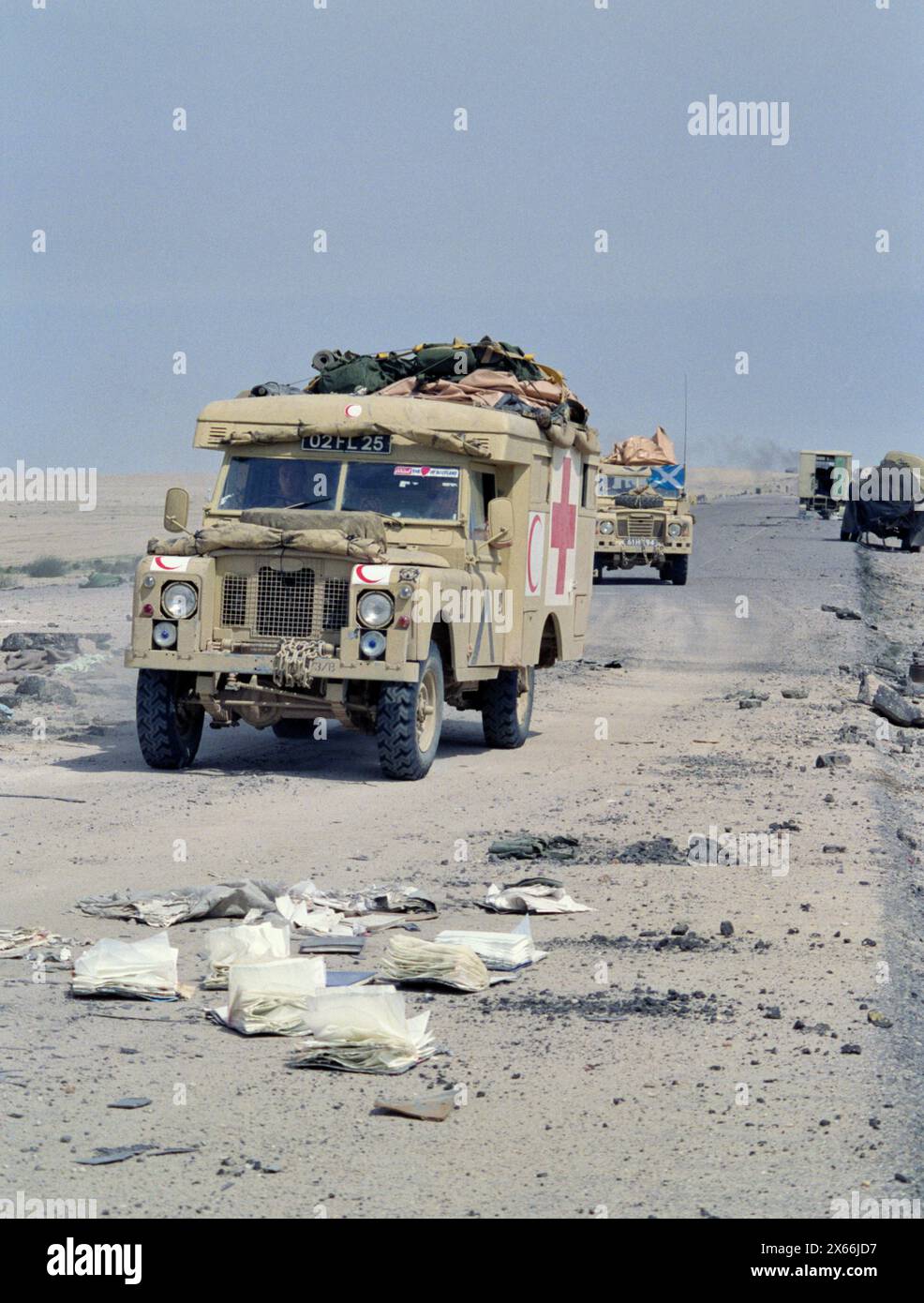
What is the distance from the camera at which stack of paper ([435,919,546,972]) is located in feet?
22.5

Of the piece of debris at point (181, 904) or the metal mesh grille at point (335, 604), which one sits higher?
the metal mesh grille at point (335, 604)

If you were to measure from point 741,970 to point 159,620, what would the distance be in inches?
218

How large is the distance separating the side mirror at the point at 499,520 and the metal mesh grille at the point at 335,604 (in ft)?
4.78

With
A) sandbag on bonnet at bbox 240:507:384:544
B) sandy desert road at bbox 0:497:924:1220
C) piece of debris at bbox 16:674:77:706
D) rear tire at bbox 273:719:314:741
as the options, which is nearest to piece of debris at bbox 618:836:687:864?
sandy desert road at bbox 0:497:924:1220

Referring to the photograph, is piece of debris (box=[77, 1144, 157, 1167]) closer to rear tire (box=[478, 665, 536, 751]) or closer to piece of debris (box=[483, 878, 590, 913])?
piece of debris (box=[483, 878, 590, 913])

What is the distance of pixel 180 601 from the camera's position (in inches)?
443

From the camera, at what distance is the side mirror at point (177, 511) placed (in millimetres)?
12625

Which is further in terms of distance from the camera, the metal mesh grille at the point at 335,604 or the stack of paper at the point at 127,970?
the metal mesh grille at the point at 335,604

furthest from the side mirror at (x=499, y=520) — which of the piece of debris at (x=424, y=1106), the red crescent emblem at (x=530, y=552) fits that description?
the piece of debris at (x=424, y=1106)

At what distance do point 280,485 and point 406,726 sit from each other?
2120 millimetres

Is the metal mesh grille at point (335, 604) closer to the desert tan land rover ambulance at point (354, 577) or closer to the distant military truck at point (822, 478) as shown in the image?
the desert tan land rover ambulance at point (354, 577)

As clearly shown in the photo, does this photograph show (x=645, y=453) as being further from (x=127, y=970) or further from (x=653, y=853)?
(x=127, y=970)
